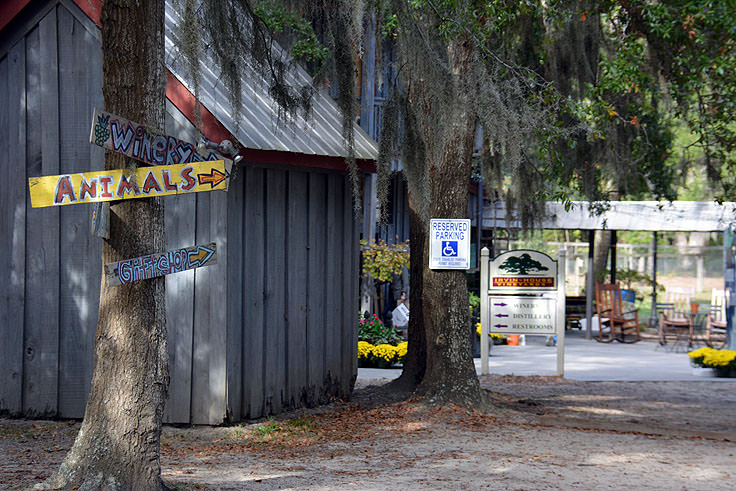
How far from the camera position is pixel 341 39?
7793 millimetres

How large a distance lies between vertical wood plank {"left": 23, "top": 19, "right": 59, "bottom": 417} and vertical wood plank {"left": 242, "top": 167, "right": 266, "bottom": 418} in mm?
1867

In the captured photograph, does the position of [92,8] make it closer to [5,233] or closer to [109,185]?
[5,233]

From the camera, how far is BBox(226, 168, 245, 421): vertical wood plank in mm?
8383

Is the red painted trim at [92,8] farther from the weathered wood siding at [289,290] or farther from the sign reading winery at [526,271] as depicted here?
the sign reading winery at [526,271]

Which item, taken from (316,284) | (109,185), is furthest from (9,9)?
(109,185)

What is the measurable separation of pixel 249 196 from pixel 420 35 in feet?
7.63

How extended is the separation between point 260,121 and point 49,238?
239cm

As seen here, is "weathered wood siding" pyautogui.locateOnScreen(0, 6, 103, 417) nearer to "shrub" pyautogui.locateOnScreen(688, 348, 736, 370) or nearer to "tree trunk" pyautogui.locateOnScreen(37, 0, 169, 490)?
"tree trunk" pyautogui.locateOnScreen(37, 0, 169, 490)

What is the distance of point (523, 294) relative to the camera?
1263 centimetres

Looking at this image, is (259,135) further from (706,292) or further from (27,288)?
(706,292)

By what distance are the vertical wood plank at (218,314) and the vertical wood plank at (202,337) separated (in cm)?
4

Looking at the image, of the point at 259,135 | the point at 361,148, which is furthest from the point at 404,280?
the point at 259,135

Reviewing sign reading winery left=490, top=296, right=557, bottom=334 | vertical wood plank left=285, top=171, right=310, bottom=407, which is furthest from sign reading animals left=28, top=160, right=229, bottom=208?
sign reading winery left=490, top=296, right=557, bottom=334

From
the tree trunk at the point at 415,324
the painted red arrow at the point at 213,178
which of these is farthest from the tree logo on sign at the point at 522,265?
the painted red arrow at the point at 213,178
